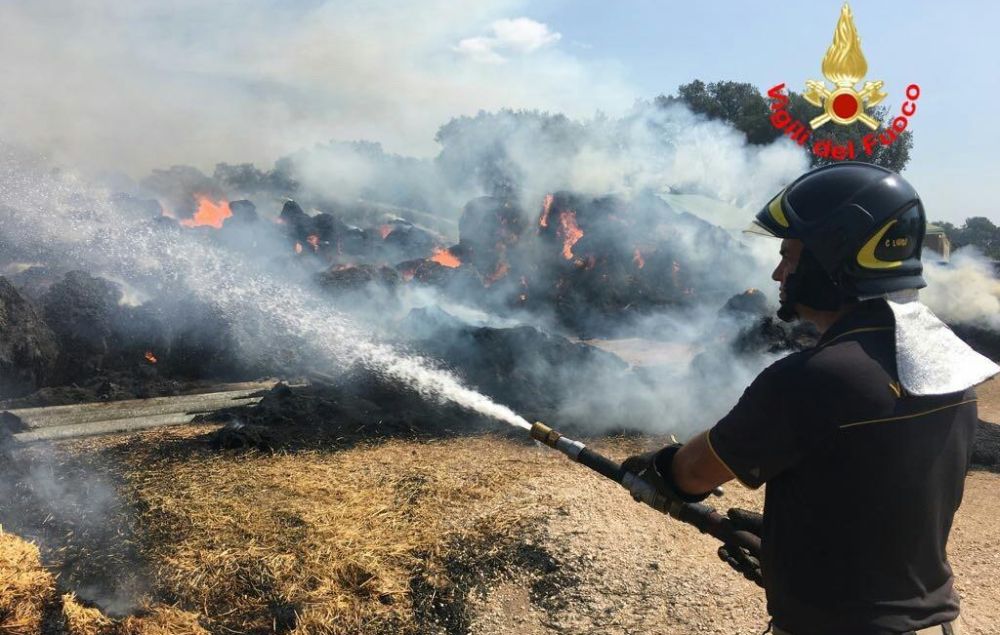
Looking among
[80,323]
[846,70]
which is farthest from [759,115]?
[80,323]

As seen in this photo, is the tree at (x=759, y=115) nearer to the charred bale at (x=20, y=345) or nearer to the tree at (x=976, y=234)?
the tree at (x=976, y=234)

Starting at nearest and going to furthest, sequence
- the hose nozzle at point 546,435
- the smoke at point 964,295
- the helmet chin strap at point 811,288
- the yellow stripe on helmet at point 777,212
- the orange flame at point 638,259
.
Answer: the helmet chin strap at point 811,288
the yellow stripe on helmet at point 777,212
the hose nozzle at point 546,435
the smoke at point 964,295
the orange flame at point 638,259

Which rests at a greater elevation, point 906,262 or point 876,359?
point 906,262

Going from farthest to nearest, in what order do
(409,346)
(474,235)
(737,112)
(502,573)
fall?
(737,112) → (474,235) → (409,346) → (502,573)

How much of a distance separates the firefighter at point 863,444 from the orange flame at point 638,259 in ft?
67.8

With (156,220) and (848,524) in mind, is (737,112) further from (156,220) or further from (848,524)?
(848,524)

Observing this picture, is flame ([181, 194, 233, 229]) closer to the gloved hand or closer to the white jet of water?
the white jet of water

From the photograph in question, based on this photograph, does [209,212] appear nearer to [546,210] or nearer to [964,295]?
[546,210]

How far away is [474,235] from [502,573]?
20.0m

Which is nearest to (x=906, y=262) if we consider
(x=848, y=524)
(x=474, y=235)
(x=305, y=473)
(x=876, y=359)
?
(x=876, y=359)

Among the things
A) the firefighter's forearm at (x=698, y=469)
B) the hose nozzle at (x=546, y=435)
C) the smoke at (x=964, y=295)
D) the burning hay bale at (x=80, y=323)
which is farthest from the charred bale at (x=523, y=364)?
the smoke at (x=964, y=295)

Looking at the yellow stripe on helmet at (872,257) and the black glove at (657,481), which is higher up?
the yellow stripe on helmet at (872,257)

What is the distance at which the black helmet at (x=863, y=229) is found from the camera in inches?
81.7

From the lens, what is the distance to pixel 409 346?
10828mm
